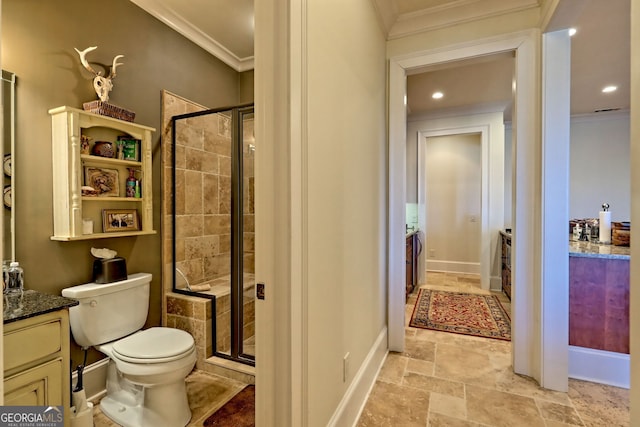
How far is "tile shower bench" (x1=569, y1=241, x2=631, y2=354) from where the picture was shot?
2135 mm

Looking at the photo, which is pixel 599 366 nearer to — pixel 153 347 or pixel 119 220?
pixel 153 347

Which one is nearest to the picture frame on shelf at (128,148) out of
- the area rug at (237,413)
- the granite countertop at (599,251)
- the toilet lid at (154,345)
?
the toilet lid at (154,345)

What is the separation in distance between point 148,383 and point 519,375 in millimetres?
2385

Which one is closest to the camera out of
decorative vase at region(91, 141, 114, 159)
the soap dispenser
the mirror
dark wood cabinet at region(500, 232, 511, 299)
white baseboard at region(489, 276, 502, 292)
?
the soap dispenser

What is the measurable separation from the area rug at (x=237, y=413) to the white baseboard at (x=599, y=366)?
2170 mm

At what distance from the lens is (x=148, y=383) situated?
1730 mm

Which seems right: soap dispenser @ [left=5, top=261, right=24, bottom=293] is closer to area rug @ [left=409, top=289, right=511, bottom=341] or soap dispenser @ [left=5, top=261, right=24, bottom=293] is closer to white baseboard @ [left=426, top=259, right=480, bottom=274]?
area rug @ [left=409, top=289, right=511, bottom=341]

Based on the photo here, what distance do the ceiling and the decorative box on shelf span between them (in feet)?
2.85

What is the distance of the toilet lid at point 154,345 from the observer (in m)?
1.75

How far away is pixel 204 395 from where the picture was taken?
2107 mm

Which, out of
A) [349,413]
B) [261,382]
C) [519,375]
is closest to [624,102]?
[519,375]

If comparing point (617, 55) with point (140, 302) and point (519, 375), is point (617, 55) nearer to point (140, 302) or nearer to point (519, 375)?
point (519, 375)

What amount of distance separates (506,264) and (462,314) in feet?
3.49

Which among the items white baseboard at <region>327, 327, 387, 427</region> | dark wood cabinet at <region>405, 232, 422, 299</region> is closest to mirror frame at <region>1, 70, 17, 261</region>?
white baseboard at <region>327, 327, 387, 427</region>
